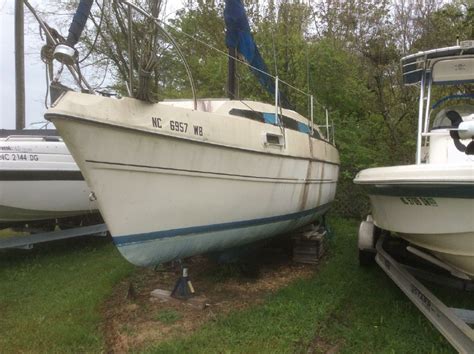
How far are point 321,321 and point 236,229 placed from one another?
1.18m

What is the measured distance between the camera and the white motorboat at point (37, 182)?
20.7ft

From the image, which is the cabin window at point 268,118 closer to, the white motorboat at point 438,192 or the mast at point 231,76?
the mast at point 231,76

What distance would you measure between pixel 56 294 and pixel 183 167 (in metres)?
2.29

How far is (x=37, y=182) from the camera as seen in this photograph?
6.59 m

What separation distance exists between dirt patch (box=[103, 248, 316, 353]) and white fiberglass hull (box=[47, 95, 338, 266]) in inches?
22.5

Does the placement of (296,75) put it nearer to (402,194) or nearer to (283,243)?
(283,243)

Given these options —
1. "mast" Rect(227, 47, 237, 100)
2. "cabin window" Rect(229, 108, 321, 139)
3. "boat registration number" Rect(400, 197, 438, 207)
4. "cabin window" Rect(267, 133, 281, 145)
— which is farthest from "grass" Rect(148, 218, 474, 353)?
"mast" Rect(227, 47, 237, 100)

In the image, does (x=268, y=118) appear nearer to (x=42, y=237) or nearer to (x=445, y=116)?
(x=445, y=116)

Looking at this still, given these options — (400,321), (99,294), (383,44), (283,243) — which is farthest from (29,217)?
(383,44)

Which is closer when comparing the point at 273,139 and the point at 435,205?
the point at 435,205

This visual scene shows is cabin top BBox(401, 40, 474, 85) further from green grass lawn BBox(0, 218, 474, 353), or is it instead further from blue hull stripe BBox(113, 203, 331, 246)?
green grass lawn BBox(0, 218, 474, 353)

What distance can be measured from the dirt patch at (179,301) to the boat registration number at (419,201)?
6.06 feet

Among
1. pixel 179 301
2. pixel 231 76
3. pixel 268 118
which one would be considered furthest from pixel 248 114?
pixel 179 301

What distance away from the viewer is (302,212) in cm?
600
